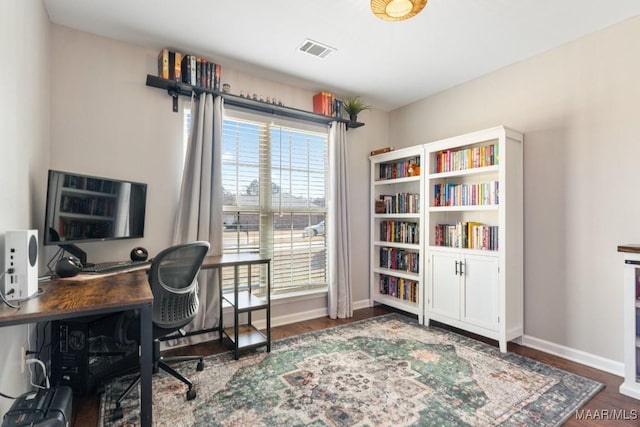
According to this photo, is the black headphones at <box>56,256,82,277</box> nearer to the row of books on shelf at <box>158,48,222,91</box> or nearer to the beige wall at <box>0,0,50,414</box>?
the beige wall at <box>0,0,50,414</box>

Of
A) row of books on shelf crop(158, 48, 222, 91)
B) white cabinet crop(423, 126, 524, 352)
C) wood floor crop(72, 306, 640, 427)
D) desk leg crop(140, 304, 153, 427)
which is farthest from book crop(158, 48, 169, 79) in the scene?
white cabinet crop(423, 126, 524, 352)

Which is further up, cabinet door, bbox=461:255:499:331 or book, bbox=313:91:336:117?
book, bbox=313:91:336:117

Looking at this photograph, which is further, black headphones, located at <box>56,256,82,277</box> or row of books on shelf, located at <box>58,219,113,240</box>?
row of books on shelf, located at <box>58,219,113,240</box>

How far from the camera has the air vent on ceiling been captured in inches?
105

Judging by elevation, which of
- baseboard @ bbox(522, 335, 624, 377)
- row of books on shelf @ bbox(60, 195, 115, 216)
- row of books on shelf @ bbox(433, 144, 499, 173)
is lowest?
baseboard @ bbox(522, 335, 624, 377)

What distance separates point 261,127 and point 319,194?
97 centimetres

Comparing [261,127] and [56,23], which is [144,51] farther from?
[261,127]

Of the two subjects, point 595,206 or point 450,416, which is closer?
point 450,416

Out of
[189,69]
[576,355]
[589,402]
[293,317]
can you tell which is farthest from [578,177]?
[189,69]

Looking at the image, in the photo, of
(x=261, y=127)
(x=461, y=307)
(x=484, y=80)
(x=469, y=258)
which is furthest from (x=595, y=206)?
(x=261, y=127)

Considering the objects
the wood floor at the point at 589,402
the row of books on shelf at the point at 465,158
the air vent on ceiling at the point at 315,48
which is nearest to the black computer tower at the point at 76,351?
the wood floor at the point at 589,402

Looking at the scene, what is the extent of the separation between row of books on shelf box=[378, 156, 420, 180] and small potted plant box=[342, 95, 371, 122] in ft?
2.30

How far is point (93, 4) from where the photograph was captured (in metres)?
2.18

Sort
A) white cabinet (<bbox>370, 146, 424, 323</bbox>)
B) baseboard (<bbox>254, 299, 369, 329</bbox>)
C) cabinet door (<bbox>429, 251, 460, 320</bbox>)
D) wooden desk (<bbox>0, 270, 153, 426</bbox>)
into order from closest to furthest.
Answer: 1. wooden desk (<bbox>0, 270, 153, 426</bbox>)
2. cabinet door (<bbox>429, 251, 460, 320</bbox>)
3. baseboard (<bbox>254, 299, 369, 329</bbox>)
4. white cabinet (<bbox>370, 146, 424, 323</bbox>)
